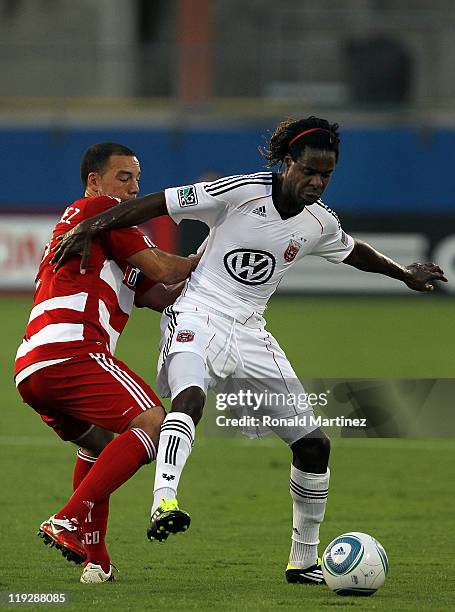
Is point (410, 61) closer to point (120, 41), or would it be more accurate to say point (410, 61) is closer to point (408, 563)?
point (120, 41)

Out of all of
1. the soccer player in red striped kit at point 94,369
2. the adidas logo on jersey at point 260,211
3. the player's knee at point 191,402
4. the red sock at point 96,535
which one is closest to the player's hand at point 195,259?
the soccer player in red striped kit at point 94,369

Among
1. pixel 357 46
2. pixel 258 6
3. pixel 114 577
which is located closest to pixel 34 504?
pixel 114 577

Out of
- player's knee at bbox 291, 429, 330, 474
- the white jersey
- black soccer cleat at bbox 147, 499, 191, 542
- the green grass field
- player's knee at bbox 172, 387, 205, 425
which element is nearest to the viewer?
black soccer cleat at bbox 147, 499, 191, 542

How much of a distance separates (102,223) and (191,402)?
90 centimetres

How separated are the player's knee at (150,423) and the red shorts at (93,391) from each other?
0.02 m

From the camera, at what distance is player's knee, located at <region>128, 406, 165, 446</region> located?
18.9 feet

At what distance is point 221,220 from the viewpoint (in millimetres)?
6090

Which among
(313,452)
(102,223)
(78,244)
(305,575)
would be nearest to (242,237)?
(102,223)

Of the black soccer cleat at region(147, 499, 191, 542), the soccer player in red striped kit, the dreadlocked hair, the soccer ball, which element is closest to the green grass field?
the soccer ball

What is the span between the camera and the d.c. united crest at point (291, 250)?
20.1ft

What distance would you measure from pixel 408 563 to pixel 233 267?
185cm

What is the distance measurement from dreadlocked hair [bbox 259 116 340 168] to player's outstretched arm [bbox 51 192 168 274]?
655 mm

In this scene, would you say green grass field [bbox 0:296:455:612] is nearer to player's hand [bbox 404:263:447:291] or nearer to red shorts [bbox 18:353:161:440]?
red shorts [bbox 18:353:161:440]

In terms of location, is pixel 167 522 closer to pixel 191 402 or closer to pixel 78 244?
pixel 191 402
